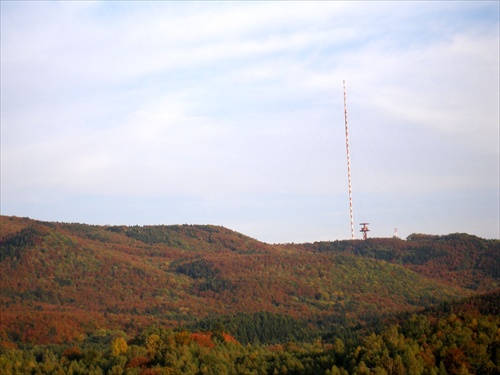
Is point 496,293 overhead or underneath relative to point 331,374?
overhead

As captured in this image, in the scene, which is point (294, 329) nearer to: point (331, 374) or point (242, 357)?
point (242, 357)

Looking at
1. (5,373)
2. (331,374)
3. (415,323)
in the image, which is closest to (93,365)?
(5,373)

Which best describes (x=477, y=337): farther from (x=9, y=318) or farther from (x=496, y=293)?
(x=9, y=318)

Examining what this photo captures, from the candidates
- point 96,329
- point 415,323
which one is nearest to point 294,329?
point 96,329

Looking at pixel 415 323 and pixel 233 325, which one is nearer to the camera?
pixel 415 323

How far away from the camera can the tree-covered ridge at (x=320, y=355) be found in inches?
3969

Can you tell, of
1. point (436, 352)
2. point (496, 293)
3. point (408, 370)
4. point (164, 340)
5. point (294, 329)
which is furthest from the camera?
point (294, 329)

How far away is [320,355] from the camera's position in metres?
118

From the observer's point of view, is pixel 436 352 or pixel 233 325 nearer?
pixel 436 352

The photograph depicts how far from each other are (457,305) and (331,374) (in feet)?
139

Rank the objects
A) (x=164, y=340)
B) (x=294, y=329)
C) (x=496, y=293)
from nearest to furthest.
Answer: (x=164, y=340) → (x=496, y=293) → (x=294, y=329)

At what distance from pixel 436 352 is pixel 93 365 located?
4782 cm

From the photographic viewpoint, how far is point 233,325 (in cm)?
17988

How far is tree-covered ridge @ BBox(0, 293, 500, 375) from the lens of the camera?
331ft
